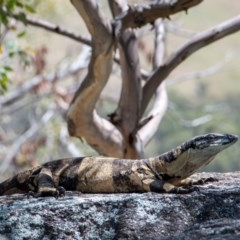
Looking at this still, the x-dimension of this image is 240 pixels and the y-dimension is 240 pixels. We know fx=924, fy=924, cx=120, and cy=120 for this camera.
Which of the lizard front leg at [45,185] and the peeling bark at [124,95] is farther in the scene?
the peeling bark at [124,95]

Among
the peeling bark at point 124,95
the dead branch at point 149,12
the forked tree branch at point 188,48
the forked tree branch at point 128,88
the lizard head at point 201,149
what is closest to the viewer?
the lizard head at point 201,149

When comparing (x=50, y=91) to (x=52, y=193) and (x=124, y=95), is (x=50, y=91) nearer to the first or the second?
(x=124, y=95)

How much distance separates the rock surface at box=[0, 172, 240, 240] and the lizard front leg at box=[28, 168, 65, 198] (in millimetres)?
381

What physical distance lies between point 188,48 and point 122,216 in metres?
5.61

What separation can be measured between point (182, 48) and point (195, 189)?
5.12 m

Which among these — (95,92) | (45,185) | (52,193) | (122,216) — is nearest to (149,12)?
(95,92)

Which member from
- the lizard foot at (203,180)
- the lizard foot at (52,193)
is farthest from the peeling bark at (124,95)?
the lizard foot at (52,193)

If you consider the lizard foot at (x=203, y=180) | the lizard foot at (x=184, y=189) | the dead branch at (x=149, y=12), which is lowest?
A: the lizard foot at (x=203, y=180)

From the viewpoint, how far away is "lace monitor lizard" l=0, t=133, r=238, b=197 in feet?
22.1

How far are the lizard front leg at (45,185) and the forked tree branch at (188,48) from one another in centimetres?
445

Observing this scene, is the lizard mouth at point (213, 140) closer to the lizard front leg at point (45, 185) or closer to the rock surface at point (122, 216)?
the rock surface at point (122, 216)

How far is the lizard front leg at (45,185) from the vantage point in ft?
21.8

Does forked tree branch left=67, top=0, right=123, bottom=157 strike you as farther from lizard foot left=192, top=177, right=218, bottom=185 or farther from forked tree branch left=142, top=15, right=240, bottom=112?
lizard foot left=192, top=177, right=218, bottom=185

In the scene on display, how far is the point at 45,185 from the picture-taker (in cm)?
684
